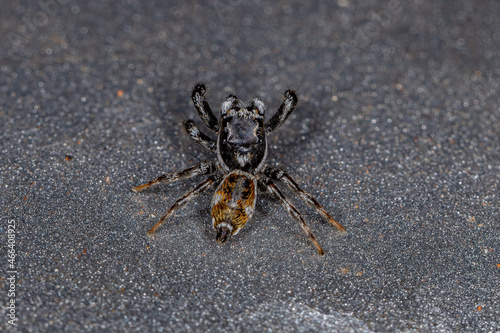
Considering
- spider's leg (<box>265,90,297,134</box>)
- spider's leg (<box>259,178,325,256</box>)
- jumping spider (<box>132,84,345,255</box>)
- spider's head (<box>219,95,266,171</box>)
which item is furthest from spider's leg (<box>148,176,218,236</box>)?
spider's leg (<box>265,90,297,134</box>)

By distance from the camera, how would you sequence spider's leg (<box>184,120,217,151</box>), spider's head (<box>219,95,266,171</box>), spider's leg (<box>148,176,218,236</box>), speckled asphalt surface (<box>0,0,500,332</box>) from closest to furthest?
speckled asphalt surface (<box>0,0,500,332</box>)
spider's leg (<box>148,176,218,236</box>)
spider's head (<box>219,95,266,171</box>)
spider's leg (<box>184,120,217,151</box>)

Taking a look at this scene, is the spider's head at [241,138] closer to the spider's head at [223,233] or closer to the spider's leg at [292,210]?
the spider's leg at [292,210]

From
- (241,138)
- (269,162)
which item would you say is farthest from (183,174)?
(269,162)

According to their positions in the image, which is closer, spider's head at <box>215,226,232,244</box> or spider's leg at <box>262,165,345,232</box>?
spider's head at <box>215,226,232,244</box>

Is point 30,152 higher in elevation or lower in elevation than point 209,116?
lower

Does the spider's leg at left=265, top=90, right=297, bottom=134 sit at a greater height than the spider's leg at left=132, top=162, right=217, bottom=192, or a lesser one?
greater


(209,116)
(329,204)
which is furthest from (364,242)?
(209,116)

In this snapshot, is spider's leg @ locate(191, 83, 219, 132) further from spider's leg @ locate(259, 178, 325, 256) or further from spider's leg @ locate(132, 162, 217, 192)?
spider's leg @ locate(259, 178, 325, 256)

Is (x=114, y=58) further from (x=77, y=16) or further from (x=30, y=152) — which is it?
(x=30, y=152)
